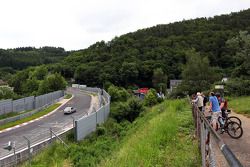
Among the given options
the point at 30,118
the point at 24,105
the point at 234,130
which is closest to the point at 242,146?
the point at 234,130

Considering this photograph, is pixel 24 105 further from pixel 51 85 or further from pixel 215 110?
pixel 215 110

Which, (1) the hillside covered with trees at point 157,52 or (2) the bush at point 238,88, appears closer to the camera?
(2) the bush at point 238,88

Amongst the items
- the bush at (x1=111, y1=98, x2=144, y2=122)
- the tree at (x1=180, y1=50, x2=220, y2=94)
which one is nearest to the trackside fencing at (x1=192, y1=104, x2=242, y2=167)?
the bush at (x1=111, y1=98, x2=144, y2=122)

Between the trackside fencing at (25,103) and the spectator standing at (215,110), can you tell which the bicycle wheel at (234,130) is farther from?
the trackside fencing at (25,103)

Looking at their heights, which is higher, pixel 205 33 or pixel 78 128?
pixel 205 33

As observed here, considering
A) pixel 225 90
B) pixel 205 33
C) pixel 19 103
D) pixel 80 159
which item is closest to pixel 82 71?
pixel 205 33

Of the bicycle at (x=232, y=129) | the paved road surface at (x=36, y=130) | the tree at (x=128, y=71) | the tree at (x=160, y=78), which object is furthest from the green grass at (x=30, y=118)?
the tree at (x=128, y=71)

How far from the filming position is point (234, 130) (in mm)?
13703

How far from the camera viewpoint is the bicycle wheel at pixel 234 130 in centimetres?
1366

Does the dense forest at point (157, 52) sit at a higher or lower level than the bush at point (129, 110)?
higher

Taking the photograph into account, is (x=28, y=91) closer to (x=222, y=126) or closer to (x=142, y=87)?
(x=142, y=87)

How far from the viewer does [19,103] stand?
56250 mm

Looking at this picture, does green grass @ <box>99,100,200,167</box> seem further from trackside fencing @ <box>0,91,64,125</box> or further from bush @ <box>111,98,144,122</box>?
trackside fencing @ <box>0,91,64,125</box>

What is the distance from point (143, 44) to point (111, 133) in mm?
104250
